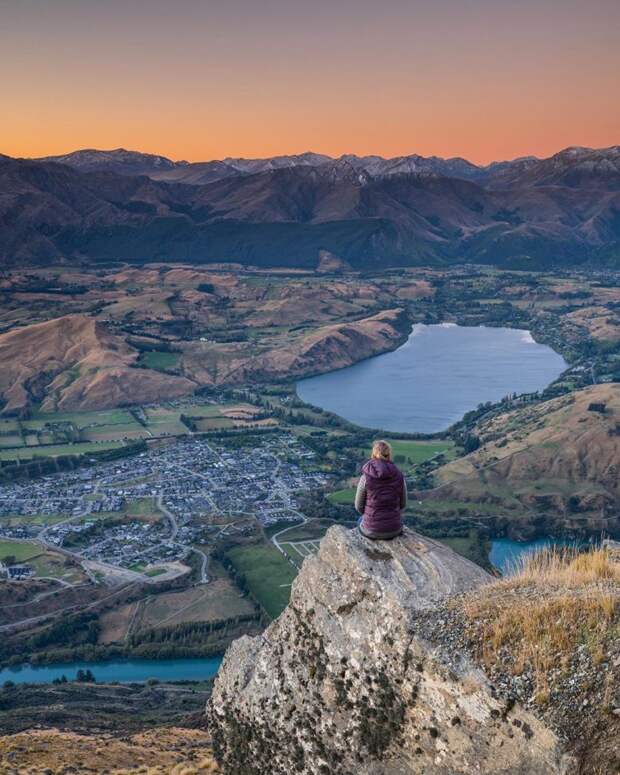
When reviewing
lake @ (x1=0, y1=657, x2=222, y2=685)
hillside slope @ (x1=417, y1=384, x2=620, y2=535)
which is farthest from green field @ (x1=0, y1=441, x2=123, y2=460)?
lake @ (x1=0, y1=657, x2=222, y2=685)

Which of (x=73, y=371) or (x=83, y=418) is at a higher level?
(x=73, y=371)

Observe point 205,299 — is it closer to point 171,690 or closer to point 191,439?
point 191,439

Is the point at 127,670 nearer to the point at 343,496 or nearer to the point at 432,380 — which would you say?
the point at 343,496

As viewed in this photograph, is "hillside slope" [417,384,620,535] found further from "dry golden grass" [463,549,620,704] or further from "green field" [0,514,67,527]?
"dry golden grass" [463,549,620,704]

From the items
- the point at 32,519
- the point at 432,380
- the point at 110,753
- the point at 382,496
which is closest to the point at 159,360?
the point at 432,380

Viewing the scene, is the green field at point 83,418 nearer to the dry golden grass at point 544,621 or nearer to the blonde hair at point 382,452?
the blonde hair at point 382,452

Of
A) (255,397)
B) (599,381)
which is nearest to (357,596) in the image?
(255,397)

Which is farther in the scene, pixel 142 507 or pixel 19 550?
pixel 142 507
